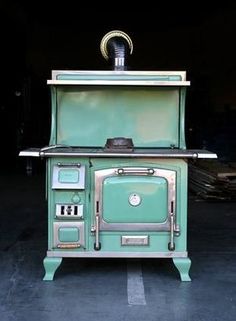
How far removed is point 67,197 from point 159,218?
71 cm

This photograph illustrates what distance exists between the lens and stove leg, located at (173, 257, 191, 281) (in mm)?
4062

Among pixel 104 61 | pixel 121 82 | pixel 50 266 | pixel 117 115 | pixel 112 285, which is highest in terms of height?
pixel 104 61

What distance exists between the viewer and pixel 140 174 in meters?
3.96

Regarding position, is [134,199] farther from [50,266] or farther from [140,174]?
[50,266]

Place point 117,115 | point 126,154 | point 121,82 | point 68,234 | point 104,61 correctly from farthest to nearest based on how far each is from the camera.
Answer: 1. point 104,61
2. point 117,115
3. point 121,82
4. point 68,234
5. point 126,154

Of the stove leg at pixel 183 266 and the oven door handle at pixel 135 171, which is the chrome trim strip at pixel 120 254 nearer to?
the stove leg at pixel 183 266

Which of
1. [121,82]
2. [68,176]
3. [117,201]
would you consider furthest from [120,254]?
[121,82]

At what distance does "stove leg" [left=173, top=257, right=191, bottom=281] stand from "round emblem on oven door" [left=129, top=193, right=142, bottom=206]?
53cm

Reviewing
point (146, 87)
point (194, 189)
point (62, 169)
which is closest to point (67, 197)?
point (62, 169)

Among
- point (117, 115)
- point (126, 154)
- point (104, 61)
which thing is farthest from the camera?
point (104, 61)

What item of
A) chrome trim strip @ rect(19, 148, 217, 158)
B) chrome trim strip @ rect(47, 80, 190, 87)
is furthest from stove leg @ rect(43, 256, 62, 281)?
chrome trim strip @ rect(47, 80, 190, 87)

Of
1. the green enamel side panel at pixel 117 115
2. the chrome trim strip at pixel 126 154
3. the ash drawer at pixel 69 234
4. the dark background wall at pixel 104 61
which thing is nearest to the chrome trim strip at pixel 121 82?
the green enamel side panel at pixel 117 115

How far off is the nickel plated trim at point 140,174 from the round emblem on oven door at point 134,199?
0.16 metres

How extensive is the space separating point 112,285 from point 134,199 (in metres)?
0.68
